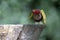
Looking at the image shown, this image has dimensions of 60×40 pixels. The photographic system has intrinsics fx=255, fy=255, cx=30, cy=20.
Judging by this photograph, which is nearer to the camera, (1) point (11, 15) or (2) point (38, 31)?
(2) point (38, 31)

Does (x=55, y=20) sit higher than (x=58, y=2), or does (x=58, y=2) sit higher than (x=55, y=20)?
(x=58, y=2)

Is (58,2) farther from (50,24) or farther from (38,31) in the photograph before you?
(38,31)

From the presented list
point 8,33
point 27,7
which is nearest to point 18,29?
point 8,33

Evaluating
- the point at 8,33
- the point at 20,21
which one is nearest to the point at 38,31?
the point at 8,33

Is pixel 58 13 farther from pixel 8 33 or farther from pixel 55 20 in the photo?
pixel 8 33

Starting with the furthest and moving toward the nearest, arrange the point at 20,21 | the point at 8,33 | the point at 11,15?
1. the point at 11,15
2. the point at 20,21
3. the point at 8,33

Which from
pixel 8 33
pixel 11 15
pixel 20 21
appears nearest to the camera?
pixel 8 33
